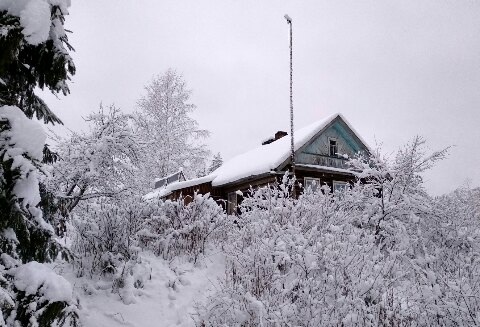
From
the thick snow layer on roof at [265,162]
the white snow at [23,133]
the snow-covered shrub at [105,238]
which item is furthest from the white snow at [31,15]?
the thick snow layer on roof at [265,162]

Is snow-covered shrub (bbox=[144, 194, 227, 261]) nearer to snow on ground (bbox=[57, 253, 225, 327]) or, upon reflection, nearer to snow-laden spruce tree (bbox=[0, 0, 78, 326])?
snow on ground (bbox=[57, 253, 225, 327])

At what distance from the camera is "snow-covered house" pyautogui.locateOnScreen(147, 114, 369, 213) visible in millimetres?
15352

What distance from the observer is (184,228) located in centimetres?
732

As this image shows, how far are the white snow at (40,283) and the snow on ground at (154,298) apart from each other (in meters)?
2.27

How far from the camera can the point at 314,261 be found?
469 centimetres

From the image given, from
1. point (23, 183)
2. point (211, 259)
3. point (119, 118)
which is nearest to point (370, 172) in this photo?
point (211, 259)

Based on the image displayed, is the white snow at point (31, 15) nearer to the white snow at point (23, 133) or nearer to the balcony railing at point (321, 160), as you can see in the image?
the white snow at point (23, 133)

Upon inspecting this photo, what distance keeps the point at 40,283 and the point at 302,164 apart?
47.9ft

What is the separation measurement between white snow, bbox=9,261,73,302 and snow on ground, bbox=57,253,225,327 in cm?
227

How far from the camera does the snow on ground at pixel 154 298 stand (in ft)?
15.8

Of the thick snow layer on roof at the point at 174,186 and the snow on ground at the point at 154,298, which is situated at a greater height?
the thick snow layer on roof at the point at 174,186

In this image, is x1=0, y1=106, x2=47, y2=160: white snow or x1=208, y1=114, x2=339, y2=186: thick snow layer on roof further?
x1=208, y1=114, x2=339, y2=186: thick snow layer on roof

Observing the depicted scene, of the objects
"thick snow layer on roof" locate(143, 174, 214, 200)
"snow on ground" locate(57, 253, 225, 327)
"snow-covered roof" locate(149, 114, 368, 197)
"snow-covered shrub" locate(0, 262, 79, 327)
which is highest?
"snow-covered roof" locate(149, 114, 368, 197)

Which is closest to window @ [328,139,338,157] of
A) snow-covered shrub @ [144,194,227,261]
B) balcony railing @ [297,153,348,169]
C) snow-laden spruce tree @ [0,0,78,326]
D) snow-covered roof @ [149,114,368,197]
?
balcony railing @ [297,153,348,169]
